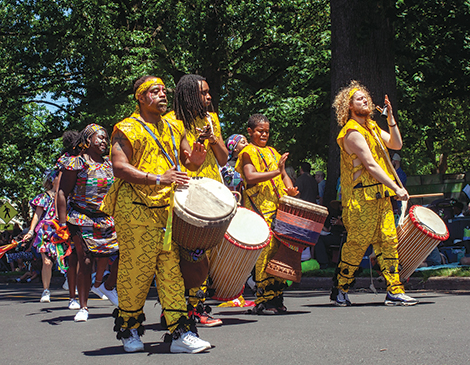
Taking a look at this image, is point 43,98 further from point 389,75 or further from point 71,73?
point 389,75

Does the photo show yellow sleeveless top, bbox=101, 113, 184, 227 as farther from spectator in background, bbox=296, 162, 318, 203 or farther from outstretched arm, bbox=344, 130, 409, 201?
spectator in background, bbox=296, 162, 318, 203

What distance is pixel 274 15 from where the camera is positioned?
786 inches

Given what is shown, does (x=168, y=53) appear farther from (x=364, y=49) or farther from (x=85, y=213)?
(x=85, y=213)

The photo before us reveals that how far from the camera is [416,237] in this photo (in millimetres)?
7039

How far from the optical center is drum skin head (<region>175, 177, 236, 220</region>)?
435cm

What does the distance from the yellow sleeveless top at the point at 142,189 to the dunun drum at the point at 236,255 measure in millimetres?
1538

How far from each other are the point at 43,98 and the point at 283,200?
1897 cm

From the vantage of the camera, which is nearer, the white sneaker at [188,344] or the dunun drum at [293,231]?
the white sneaker at [188,344]

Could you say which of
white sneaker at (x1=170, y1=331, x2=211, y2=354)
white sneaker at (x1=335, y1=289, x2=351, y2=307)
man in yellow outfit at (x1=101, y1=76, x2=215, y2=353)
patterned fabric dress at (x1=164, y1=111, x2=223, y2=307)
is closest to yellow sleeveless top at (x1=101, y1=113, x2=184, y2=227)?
man in yellow outfit at (x1=101, y1=76, x2=215, y2=353)

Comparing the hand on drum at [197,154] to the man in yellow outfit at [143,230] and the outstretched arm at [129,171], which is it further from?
the outstretched arm at [129,171]

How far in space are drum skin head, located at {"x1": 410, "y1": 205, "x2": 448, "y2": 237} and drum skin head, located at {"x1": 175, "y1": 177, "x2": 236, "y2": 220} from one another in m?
3.13

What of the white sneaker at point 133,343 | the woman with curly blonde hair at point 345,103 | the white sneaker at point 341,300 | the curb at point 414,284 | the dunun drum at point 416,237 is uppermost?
the woman with curly blonde hair at point 345,103

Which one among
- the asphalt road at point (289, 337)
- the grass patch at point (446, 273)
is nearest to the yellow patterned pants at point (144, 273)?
the asphalt road at point (289, 337)

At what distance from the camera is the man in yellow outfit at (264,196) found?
677 centimetres
